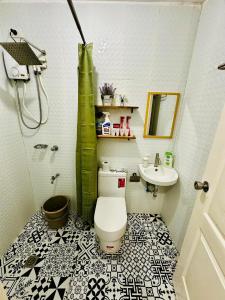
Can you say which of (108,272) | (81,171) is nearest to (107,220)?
(108,272)

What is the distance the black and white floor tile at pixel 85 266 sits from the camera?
1.16 metres

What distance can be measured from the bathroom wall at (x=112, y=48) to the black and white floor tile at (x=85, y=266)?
3.44 feet

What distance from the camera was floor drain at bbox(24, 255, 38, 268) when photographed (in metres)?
1.33

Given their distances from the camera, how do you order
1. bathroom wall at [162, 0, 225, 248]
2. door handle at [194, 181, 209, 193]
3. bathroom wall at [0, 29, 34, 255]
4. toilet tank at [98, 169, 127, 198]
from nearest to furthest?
door handle at [194, 181, 209, 193]
bathroom wall at [162, 0, 225, 248]
bathroom wall at [0, 29, 34, 255]
toilet tank at [98, 169, 127, 198]

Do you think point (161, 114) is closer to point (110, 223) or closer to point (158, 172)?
point (158, 172)

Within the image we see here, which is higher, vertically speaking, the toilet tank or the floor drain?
the toilet tank

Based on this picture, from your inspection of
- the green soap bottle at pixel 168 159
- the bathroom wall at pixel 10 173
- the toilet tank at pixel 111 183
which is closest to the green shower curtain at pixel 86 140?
the toilet tank at pixel 111 183

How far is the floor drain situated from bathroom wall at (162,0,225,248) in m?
1.48

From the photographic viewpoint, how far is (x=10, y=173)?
1.48 m

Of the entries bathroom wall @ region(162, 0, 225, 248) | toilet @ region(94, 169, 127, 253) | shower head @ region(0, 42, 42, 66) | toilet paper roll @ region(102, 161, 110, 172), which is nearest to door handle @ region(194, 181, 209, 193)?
bathroom wall @ region(162, 0, 225, 248)

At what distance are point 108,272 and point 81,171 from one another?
3.24ft

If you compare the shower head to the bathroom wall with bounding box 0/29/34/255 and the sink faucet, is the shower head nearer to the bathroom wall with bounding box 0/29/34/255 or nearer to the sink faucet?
the bathroom wall with bounding box 0/29/34/255

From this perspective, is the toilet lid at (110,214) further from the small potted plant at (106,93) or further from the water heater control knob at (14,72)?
the water heater control knob at (14,72)

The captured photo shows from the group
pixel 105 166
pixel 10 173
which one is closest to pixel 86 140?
pixel 105 166
